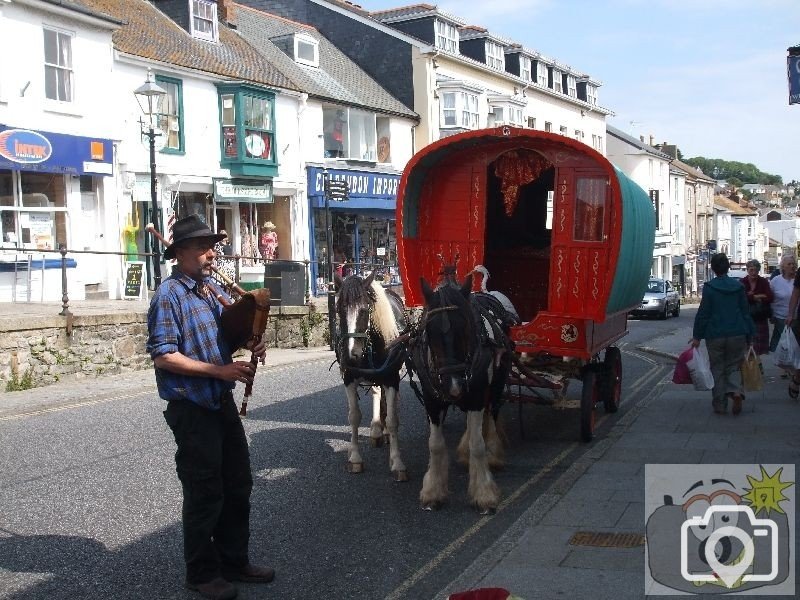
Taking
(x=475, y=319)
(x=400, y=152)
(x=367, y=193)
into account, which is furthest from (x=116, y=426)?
(x=400, y=152)

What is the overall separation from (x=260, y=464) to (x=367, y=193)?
2384cm

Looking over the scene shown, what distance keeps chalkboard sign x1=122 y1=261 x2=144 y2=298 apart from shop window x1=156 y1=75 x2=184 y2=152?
5290 millimetres

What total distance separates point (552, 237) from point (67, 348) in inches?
353

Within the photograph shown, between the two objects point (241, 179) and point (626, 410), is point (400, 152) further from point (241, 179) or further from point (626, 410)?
point (626, 410)

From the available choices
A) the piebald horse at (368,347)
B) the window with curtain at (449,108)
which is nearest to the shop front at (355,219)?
the window with curtain at (449,108)

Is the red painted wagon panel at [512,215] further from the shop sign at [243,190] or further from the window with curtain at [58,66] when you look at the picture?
the shop sign at [243,190]

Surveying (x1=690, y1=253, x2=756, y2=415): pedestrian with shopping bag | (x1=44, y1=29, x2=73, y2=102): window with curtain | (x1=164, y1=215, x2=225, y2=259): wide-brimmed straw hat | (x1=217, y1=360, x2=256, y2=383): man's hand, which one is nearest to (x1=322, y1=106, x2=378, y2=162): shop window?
(x1=44, y1=29, x2=73, y2=102): window with curtain

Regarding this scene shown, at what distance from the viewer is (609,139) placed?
59031 millimetres

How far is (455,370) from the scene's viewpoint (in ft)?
20.9

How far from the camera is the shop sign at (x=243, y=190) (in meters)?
25.3

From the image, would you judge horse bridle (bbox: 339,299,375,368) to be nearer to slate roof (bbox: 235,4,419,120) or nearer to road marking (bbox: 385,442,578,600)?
road marking (bbox: 385,442,578,600)

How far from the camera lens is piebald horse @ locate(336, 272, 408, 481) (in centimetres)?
749

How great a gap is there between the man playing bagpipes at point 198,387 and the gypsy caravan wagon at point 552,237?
399 centimetres

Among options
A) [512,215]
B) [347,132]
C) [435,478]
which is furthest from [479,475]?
[347,132]
